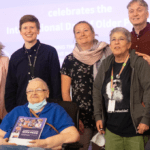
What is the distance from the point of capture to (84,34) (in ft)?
8.93

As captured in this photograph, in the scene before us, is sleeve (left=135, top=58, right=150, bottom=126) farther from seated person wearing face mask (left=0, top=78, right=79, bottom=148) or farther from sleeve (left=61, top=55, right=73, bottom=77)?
sleeve (left=61, top=55, right=73, bottom=77)

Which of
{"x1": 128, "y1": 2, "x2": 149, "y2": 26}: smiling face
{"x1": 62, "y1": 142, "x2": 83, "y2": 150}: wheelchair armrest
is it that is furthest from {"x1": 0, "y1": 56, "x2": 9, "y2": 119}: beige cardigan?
{"x1": 128, "y1": 2, "x2": 149, "y2": 26}: smiling face

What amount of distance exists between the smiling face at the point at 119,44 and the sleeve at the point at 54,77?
2.67 ft

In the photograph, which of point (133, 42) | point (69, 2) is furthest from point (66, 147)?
point (69, 2)

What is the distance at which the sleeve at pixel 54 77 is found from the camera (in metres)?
2.82

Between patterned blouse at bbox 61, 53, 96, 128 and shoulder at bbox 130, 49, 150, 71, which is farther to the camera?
patterned blouse at bbox 61, 53, 96, 128

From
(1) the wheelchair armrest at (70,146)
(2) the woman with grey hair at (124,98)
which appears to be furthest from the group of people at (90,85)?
(1) the wheelchair armrest at (70,146)

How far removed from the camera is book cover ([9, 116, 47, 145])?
2.14 meters

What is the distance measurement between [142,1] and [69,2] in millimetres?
1676

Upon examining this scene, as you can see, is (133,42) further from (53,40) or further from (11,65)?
(53,40)

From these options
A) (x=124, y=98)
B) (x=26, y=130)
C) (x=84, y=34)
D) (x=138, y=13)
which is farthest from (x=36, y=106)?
(x=138, y=13)

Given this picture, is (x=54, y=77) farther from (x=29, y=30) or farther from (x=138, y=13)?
(x=138, y=13)

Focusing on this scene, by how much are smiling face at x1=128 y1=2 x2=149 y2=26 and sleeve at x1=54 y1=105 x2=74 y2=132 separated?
1185 mm

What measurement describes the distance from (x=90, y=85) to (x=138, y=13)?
885mm
